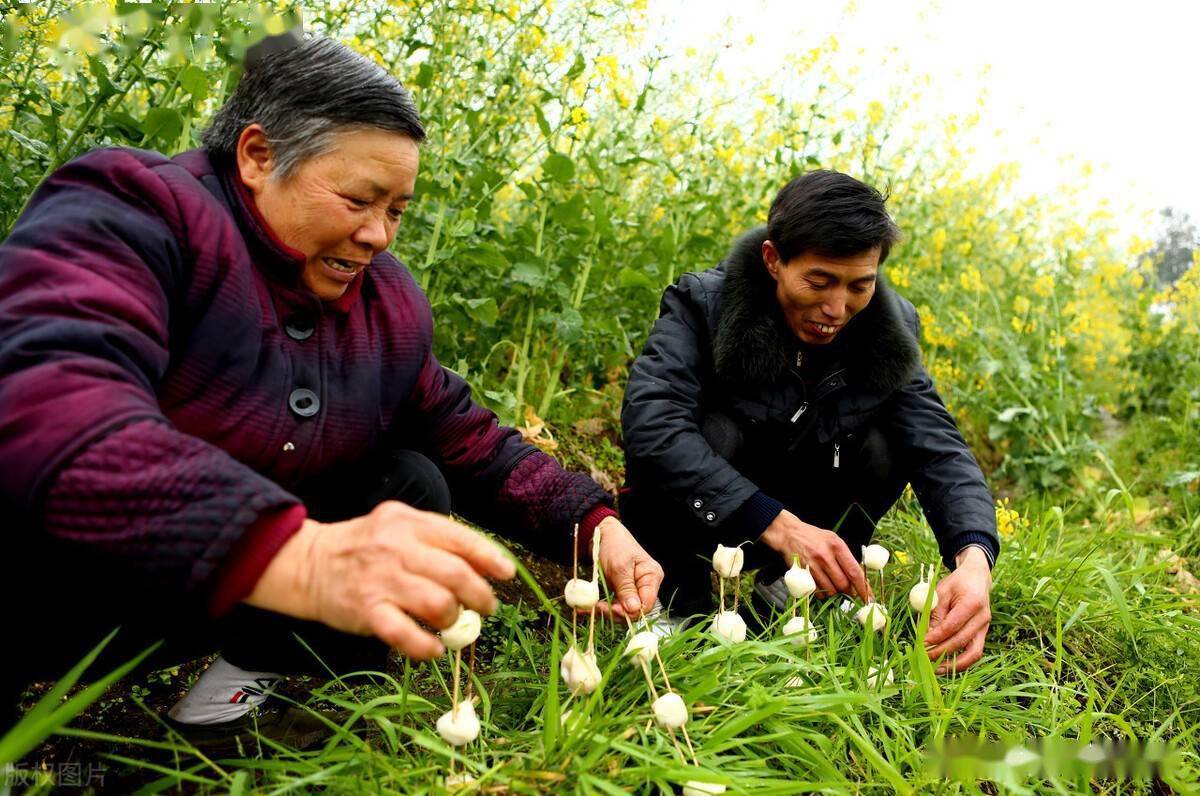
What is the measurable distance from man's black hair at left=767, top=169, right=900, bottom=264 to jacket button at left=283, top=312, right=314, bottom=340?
1.20 metres

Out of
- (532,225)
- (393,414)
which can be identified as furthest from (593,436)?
(393,414)

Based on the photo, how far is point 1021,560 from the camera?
2.40 m

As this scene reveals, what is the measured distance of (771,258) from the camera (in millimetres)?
2389

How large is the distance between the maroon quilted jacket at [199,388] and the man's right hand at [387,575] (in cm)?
3

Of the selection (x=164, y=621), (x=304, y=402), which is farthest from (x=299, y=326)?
(x=164, y=621)

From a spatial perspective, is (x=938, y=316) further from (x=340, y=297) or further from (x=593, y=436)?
(x=340, y=297)

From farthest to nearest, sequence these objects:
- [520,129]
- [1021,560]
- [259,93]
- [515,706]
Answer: [520,129], [1021,560], [515,706], [259,93]

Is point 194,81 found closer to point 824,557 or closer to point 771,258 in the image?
point 771,258

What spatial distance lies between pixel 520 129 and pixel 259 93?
5.99 ft

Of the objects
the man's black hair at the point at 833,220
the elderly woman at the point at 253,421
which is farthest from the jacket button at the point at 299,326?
the man's black hair at the point at 833,220

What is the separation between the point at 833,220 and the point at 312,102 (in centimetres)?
123

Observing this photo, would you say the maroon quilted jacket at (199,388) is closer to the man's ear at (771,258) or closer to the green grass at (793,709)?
the green grass at (793,709)

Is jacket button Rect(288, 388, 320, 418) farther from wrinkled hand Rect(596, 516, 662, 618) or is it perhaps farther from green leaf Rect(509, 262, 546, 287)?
green leaf Rect(509, 262, 546, 287)

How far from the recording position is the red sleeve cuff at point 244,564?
3.10 feet
